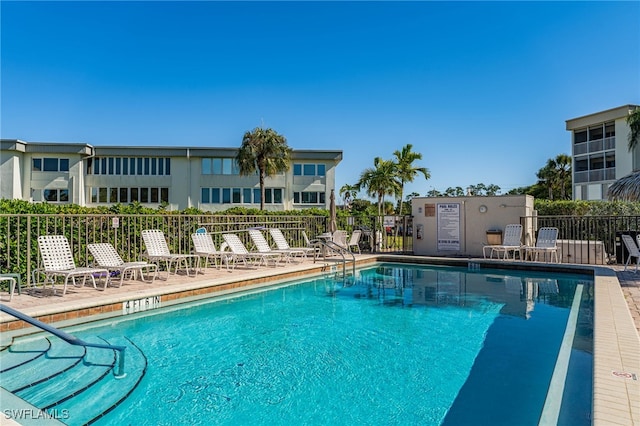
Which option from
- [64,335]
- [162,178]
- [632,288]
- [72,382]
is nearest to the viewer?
[64,335]

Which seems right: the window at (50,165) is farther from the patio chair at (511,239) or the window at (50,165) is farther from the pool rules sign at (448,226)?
the patio chair at (511,239)

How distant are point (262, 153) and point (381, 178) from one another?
9247mm

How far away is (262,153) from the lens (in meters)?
27.3

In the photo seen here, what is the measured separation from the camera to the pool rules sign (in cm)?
1484

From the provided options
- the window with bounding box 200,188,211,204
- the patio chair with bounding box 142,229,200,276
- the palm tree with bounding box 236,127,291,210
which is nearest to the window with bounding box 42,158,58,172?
the window with bounding box 200,188,211,204

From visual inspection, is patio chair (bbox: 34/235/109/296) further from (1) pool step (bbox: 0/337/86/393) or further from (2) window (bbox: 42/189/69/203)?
(2) window (bbox: 42/189/69/203)

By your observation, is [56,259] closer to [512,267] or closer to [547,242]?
[512,267]

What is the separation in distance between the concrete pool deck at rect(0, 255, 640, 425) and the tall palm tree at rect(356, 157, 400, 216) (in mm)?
18358

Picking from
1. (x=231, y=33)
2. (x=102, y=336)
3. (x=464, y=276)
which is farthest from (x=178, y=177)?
(x=102, y=336)

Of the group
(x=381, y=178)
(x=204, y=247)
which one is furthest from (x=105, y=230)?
(x=381, y=178)

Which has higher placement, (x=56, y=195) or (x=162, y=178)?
(x=162, y=178)

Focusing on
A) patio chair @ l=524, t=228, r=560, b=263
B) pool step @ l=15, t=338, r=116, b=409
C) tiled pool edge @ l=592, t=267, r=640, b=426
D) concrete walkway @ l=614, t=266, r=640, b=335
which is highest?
patio chair @ l=524, t=228, r=560, b=263

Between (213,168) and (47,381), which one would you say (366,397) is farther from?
(213,168)

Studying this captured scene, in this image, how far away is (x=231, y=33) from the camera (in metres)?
16.3
